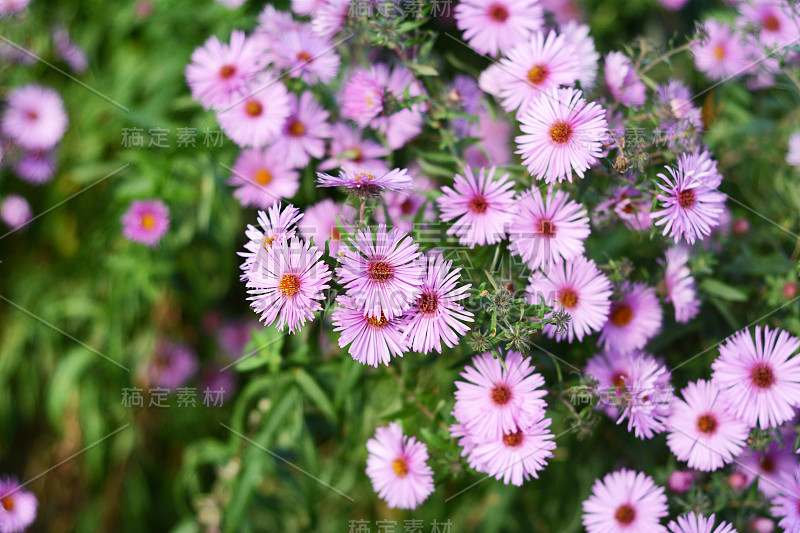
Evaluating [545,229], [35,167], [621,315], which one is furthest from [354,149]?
[35,167]

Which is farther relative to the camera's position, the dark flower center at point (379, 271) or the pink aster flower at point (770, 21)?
the pink aster flower at point (770, 21)

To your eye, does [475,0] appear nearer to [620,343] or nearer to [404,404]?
[620,343]

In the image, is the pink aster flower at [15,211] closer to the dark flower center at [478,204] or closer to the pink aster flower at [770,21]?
the dark flower center at [478,204]

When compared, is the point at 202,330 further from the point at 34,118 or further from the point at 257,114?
the point at 257,114

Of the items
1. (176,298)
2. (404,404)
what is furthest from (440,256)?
(176,298)

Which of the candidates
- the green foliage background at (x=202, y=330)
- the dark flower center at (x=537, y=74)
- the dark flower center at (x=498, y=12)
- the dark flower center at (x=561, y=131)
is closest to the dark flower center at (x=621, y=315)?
the green foliage background at (x=202, y=330)
